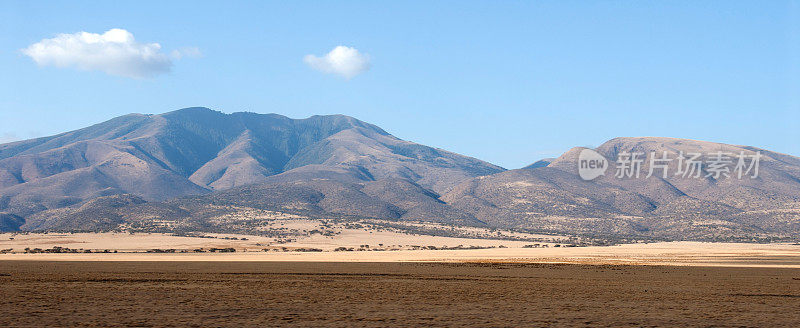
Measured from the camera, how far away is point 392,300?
3375 centimetres

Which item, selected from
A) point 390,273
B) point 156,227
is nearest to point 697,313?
point 390,273

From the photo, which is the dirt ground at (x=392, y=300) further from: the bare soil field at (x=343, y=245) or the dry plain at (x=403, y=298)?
the bare soil field at (x=343, y=245)

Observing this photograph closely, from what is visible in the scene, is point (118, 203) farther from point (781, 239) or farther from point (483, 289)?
point (483, 289)

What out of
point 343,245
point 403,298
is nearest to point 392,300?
point 403,298

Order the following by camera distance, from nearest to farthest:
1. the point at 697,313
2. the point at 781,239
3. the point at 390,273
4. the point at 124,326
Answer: the point at 124,326 → the point at 697,313 → the point at 390,273 → the point at 781,239

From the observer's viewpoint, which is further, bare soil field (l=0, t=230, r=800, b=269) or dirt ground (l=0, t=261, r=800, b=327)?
bare soil field (l=0, t=230, r=800, b=269)

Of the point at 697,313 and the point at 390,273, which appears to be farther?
the point at 390,273

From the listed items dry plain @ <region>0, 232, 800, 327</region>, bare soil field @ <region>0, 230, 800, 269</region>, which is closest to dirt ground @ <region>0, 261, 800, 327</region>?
dry plain @ <region>0, 232, 800, 327</region>

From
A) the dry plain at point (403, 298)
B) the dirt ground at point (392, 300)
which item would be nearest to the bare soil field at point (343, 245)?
the dry plain at point (403, 298)

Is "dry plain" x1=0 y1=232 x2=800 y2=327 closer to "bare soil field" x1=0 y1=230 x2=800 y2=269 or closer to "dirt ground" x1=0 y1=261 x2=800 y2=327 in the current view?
"dirt ground" x1=0 y1=261 x2=800 y2=327

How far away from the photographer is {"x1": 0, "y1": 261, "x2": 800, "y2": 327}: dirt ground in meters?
26.1

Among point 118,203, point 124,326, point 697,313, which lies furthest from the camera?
point 118,203

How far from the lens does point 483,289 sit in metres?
40.2

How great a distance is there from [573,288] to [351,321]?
61.3 ft
